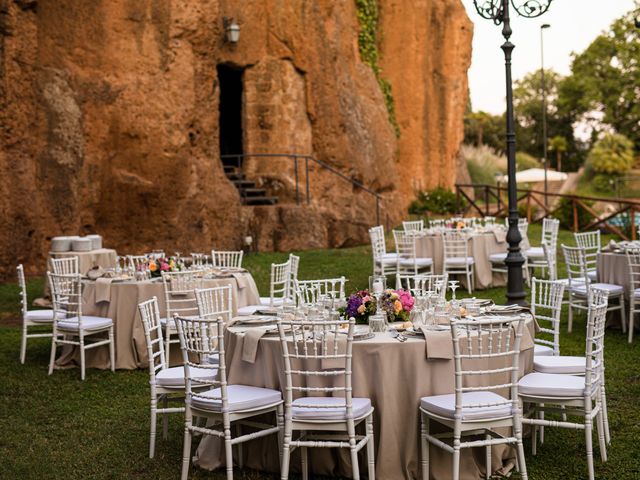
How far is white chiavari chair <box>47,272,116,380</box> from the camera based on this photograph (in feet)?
29.0

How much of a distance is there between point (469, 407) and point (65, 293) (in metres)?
5.41

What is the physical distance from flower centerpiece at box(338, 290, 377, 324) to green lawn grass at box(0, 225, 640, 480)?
1270mm

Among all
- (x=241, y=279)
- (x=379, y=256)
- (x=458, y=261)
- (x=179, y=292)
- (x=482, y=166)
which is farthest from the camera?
(x=482, y=166)

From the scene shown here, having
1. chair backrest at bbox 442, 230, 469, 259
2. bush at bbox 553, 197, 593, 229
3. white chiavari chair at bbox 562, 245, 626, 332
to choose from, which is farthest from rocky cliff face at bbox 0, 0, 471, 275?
white chiavari chair at bbox 562, 245, 626, 332

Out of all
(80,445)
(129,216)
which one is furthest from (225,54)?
(80,445)

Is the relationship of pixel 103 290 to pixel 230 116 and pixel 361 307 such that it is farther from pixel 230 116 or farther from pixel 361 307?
pixel 230 116

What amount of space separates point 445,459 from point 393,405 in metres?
0.47

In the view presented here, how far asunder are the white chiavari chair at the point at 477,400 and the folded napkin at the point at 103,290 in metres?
4.94

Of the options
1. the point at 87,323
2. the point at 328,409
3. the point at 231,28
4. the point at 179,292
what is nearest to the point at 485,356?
the point at 328,409

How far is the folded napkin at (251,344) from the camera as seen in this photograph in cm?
558

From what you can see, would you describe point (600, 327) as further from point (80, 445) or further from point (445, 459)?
point (80, 445)

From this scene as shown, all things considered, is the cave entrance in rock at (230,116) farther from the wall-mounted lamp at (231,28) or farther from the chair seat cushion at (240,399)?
the chair seat cushion at (240,399)

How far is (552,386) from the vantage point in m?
5.49

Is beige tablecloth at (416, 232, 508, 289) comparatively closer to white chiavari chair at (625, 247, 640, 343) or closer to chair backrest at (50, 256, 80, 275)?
white chiavari chair at (625, 247, 640, 343)
